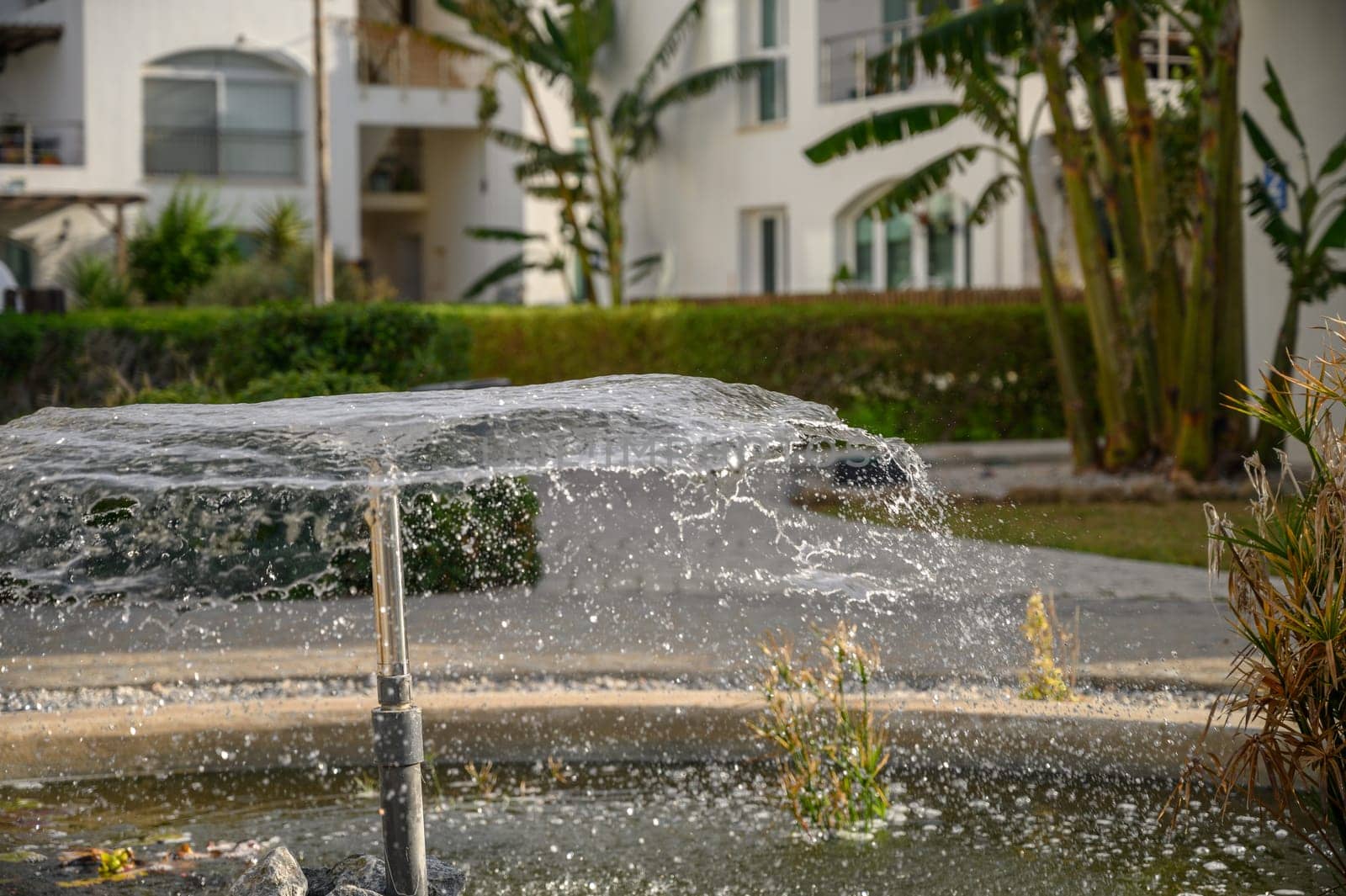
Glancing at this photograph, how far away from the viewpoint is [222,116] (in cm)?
3192

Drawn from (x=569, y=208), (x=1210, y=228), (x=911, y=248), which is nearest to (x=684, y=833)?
(x=1210, y=228)

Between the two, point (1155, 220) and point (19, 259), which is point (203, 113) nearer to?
point (19, 259)

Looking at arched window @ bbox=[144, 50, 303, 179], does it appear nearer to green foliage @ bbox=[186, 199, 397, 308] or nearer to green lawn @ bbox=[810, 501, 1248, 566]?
green foliage @ bbox=[186, 199, 397, 308]

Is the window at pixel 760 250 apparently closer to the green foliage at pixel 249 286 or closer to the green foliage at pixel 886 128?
the green foliage at pixel 249 286

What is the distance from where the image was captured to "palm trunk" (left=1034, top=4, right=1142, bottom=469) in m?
14.0

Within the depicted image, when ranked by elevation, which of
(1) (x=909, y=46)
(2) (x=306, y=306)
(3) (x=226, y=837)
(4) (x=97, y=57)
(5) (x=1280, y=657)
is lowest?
(3) (x=226, y=837)

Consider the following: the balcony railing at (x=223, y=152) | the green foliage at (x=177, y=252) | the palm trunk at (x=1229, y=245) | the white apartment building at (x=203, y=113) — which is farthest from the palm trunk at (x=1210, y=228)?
the balcony railing at (x=223, y=152)

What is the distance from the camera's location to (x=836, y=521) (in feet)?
36.8

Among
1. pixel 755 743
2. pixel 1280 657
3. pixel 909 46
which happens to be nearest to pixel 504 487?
pixel 755 743

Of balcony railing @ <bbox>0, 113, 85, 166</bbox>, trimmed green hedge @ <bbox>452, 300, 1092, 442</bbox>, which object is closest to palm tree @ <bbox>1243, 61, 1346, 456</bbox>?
trimmed green hedge @ <bbox>452, 300, 1092, 442</bbox>

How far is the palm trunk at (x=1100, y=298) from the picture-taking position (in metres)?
14.0

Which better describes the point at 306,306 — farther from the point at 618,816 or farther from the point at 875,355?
the point at 618,816

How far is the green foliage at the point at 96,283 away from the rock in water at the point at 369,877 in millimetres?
23804

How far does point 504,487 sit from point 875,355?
10.3 metres
